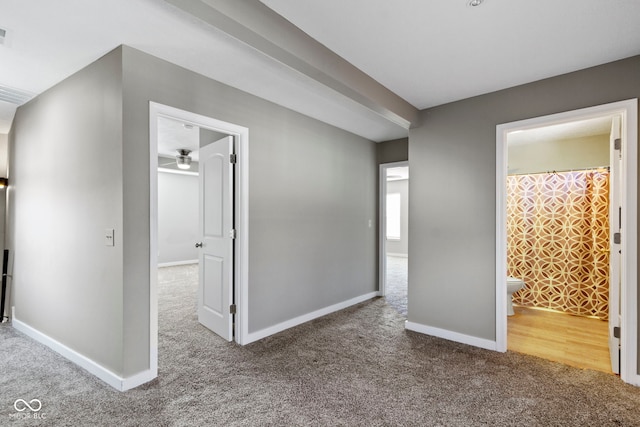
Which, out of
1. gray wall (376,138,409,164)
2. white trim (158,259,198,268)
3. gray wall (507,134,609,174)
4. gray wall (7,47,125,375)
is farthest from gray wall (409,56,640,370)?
white trim (158,259,198,268)

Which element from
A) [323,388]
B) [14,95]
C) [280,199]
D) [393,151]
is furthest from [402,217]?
[14,95]

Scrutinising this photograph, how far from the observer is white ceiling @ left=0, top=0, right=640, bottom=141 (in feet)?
5.95

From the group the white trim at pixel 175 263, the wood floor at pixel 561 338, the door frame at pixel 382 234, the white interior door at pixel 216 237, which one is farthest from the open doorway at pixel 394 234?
the white trim at pixel 175 263

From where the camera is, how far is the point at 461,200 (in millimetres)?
3189

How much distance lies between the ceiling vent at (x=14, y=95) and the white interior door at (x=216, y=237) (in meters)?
1.70

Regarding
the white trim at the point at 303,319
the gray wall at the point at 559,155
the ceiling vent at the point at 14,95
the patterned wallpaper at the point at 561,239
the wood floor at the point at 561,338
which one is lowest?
the wood floor at the point at 561,338

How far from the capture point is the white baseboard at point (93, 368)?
2.24 m

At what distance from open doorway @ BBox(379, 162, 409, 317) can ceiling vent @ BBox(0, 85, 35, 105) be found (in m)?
4.36

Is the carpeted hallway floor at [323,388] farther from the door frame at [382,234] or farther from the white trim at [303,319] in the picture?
the door frame at [382,234]

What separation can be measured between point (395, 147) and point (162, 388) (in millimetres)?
4149

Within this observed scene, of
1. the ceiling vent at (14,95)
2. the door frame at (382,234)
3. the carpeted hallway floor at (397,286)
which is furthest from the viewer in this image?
the door frame at (382,234)

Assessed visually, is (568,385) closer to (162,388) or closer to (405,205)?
(162,388)

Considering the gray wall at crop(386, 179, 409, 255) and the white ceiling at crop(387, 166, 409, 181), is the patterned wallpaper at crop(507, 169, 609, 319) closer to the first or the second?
the white ceiling at crop(387, 166, 409, 181)

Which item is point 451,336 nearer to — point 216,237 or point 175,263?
point 216,237
